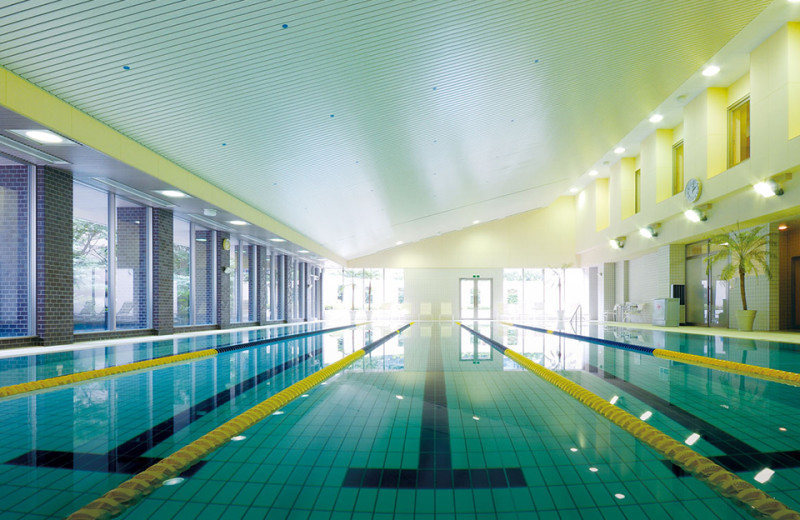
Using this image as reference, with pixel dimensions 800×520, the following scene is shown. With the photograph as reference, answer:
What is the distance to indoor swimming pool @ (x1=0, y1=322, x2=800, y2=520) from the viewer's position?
5.83 ft

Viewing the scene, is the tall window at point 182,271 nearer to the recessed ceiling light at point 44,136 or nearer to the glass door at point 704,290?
the recessed ceiling light at point 44,136

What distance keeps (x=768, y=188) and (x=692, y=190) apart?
252 cm

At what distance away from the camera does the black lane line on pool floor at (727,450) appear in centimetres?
214

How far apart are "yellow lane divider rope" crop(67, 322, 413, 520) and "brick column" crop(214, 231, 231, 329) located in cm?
907

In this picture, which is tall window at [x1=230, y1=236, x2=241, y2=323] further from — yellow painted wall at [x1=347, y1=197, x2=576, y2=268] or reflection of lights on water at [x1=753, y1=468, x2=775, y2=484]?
reflection of lights on water at [x1=753, y1=468, x2=775, y2=484]

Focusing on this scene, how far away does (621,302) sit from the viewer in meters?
17.4

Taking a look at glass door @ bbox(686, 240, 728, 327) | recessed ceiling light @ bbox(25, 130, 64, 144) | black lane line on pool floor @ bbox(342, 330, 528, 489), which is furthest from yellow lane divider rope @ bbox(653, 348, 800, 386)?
recessed ceiling light @ bbox(25, 130, 64, 144)

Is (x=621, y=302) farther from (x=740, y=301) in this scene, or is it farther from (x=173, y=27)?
(x=173, y=27)

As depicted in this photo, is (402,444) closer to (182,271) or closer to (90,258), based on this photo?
(90,258)

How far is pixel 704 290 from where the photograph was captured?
12.7 m

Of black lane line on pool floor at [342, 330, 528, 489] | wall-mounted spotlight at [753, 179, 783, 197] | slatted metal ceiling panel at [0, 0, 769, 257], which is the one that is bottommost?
black lane line on pool floor at [342, 330, 528, 489]

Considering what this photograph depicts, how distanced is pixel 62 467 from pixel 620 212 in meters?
16.5

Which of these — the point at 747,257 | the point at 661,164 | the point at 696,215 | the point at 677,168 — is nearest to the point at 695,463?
the point at 747,257

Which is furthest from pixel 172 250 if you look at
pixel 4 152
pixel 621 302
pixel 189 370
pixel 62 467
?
pixel 621 302
